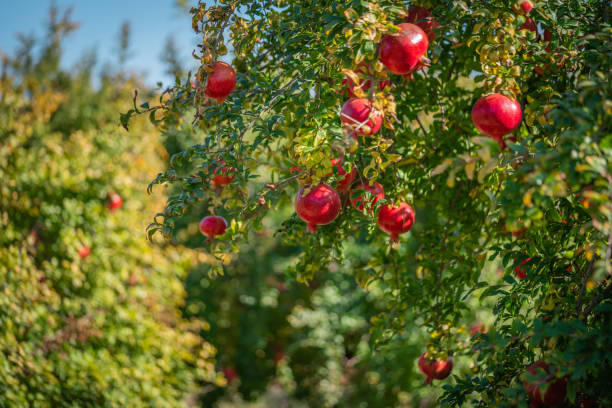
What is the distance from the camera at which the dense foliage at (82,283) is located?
3.50 m

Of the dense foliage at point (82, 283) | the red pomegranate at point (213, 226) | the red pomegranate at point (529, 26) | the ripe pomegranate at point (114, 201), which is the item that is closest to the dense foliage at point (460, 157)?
the red pomegranate at point (529, 26)

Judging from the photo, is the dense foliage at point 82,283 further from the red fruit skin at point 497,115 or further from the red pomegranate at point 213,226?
the red fruit skin at point 497,115

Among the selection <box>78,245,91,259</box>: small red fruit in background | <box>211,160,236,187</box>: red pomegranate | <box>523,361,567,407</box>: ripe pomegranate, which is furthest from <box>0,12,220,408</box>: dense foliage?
<box>523,361,567,407</box>: ripe pomegranate

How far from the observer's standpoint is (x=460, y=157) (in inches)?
38.5

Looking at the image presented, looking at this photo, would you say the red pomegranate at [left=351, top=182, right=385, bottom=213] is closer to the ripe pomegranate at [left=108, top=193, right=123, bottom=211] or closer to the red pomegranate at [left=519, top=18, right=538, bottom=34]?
the red pomegranate at [left=519, top=18, right=538, bottom=34]

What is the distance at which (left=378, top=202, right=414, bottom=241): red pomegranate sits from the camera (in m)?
1.39

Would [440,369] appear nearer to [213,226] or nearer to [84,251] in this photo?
[213,226]

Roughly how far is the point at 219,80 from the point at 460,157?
79cm

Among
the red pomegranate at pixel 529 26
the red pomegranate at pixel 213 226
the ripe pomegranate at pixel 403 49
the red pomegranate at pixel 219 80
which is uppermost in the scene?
the red pomegranate at pixel 219 80

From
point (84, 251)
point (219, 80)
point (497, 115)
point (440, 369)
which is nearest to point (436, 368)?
point (440, 369)

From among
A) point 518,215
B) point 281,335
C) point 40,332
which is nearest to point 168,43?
point 281,335

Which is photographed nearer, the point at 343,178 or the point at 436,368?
the point at 343,178

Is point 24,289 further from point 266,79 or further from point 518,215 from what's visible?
point 518,215

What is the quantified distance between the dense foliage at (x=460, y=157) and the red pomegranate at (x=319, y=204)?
4cm
